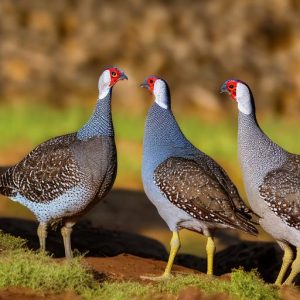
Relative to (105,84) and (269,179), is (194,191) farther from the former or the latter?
(105,84)

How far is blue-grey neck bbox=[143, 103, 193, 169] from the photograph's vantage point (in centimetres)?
891

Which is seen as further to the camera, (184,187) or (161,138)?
(161,138)

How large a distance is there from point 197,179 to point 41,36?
16887 mm

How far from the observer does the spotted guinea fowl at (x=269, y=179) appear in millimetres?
8641

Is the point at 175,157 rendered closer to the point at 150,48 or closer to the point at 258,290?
the point at 258,290

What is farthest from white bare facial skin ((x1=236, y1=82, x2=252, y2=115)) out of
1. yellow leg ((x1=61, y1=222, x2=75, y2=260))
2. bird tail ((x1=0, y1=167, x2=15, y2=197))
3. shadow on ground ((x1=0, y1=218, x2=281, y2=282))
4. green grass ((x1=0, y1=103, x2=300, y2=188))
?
green grass ((x1=0, y1=103, x2=300, y2=188))

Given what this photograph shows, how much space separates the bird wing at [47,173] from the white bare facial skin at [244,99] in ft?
5.07

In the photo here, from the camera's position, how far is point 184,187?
28.5 ft

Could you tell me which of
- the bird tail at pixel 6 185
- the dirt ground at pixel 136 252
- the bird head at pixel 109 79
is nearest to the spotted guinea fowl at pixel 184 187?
the bird head at pixel 109 79

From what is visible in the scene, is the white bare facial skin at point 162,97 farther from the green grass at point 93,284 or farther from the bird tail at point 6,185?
the green grass at point 93,284

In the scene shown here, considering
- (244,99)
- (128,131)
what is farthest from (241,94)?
(128,131)

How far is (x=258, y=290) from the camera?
303 inches

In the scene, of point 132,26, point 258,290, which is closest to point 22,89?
point 132,26

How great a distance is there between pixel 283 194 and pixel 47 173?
2118mm
